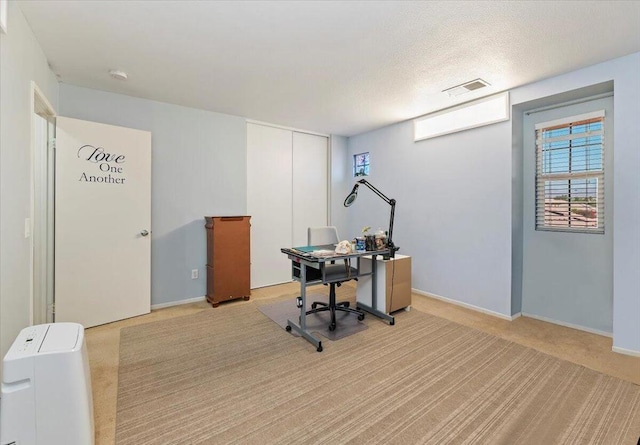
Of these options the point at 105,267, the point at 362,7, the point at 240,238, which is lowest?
the point at 105,267

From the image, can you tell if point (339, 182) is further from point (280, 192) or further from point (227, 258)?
point (227, 258)

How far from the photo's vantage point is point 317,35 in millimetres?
2293

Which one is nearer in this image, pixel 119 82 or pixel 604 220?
pixel 604 220

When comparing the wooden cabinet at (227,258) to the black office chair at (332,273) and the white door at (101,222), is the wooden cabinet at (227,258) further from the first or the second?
the black office chair at (332,273)

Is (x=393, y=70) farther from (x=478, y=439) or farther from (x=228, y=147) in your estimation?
(x=478, y=439)

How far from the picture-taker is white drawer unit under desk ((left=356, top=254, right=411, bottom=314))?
3.39 metres

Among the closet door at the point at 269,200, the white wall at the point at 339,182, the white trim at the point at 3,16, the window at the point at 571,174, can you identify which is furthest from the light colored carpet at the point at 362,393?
the white wall at the point at 339,182

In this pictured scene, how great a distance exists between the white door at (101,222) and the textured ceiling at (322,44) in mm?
647

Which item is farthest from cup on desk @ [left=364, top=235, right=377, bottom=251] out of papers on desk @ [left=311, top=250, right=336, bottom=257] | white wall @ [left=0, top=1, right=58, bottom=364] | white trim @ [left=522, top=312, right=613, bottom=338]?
white wall @ [left=0, top=1, right=58, bottom=364]

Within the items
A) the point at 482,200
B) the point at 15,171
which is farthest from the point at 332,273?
the point at 15,171

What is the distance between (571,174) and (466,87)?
145 centimetres

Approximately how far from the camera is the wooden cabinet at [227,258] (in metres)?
3.85

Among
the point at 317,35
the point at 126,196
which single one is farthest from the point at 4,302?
the point at 317,35

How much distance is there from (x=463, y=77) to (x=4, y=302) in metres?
4.04
